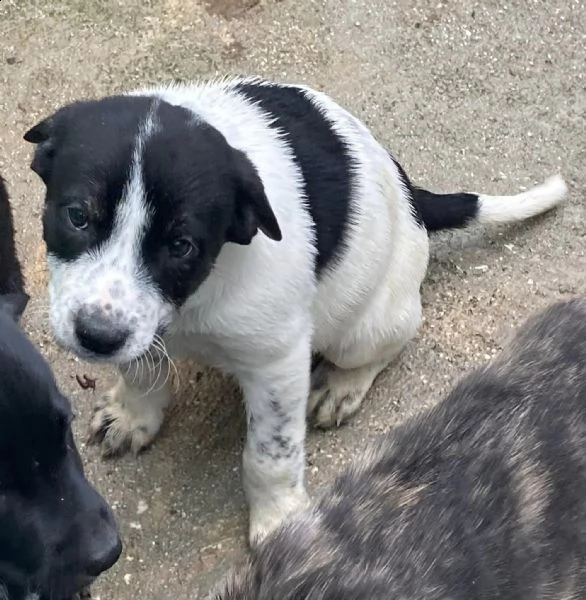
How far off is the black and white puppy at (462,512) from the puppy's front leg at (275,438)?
769 mm

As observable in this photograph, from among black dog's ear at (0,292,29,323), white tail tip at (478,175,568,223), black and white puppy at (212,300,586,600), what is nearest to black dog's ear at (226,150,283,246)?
black dog's ear at (0,292,29,323)

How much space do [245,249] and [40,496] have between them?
2.90 feet

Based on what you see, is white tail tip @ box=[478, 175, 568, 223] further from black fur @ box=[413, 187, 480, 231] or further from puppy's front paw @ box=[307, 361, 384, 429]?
puppy's front paw @ box=[307, 361, 384, 429]

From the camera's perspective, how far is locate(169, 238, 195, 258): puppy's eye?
261 cm

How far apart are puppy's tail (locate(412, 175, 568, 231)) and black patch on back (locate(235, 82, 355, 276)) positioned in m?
0.48

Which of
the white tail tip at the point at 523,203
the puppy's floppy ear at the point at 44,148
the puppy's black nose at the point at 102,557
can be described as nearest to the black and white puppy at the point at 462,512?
the puppy's black nose at the point at 102,557

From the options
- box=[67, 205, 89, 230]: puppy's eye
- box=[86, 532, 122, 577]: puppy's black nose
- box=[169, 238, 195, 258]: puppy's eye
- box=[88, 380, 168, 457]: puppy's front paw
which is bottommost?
box=[88, 380, 168, 457]: puppy's front paw

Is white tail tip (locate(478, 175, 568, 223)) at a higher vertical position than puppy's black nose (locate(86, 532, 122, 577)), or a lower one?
lower

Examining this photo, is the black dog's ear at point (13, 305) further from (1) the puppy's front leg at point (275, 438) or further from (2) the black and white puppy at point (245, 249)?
(1) the puppy's front leg at point (275, 438)

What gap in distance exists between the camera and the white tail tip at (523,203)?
377 centimetres

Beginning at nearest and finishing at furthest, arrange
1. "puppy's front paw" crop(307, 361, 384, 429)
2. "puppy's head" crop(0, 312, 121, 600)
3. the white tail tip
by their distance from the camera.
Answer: "puppy's head" crop(0, 312, 121, 600) → "puppy's front paw" crop(307, 361, 384, 429) → the white tail tip

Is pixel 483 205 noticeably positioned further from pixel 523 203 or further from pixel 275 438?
pixel 275 438

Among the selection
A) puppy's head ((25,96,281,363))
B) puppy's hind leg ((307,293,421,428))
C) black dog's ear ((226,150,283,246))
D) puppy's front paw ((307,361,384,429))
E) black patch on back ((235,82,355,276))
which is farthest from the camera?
puppy's front paw ((307,361,384,429))

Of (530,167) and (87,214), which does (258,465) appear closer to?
(87,214)
